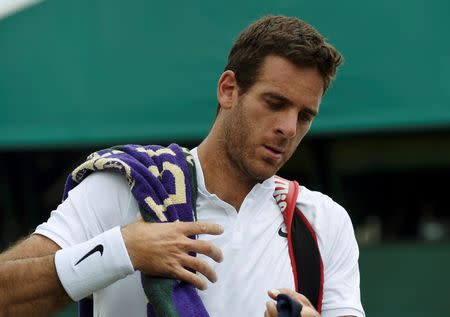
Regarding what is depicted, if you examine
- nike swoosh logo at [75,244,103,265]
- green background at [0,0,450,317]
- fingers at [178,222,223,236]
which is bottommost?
green background at [0,0,450,317]

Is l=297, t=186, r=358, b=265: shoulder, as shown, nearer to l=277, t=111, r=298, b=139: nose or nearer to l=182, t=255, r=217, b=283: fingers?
l=277, t=111, r=298, b=139: nose

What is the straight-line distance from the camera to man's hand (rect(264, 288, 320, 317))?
106 inches

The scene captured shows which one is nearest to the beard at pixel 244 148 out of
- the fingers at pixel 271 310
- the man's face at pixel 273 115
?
the man's face at pixel 273 115

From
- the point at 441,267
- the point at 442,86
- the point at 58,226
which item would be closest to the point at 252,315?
the point at 58,226

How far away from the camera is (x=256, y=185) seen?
3152 millimetres

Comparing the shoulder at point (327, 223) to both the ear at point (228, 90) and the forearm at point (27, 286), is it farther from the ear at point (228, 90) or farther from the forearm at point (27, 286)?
the forearm at point (27, 286)

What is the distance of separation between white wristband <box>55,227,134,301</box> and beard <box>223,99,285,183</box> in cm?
56

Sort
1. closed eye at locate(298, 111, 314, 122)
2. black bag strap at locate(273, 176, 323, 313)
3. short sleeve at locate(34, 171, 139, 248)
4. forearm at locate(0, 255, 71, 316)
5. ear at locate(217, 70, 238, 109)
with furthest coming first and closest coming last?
ear at locate(217, 70, 238, 109) → closed eye at locate(298, 111, 314, 122) → black bag strap at locate(273, 176, 323, 313) → short sleeve at locate(34, 171, 139, 248) → forearm at locate(0, 255, 71, 316)

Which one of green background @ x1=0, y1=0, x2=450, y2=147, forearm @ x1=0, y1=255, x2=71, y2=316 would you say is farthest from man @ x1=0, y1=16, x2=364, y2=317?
green background @ x1=0, y1=0, x2=450, y2=147

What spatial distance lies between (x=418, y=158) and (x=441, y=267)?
104 centimetres

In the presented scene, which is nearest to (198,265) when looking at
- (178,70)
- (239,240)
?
(239,240)

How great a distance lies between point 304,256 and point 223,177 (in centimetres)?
36

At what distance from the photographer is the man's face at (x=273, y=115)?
9.87 ft

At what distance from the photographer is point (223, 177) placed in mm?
3129
